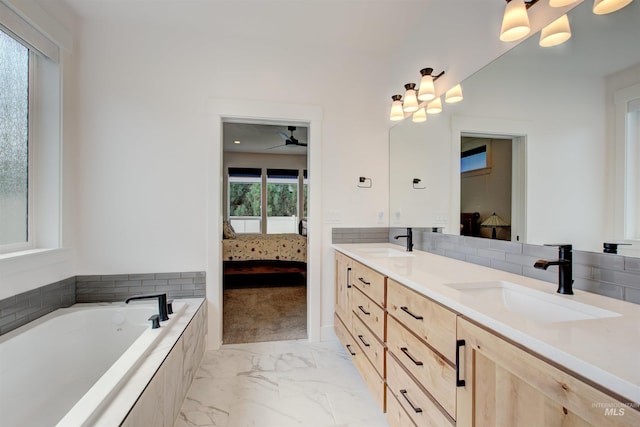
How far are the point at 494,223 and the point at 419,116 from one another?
1108mm

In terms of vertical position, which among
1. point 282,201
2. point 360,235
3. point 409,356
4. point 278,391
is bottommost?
point 278,391

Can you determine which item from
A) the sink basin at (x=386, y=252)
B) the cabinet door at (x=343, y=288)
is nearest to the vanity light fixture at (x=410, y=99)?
the sink basin at (x=386, y=252)

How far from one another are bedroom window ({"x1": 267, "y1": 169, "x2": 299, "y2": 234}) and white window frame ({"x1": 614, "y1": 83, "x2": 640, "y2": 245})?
21.3 ft

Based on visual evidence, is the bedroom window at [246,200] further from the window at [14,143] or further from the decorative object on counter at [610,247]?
the decorative object on counter at [610,247]

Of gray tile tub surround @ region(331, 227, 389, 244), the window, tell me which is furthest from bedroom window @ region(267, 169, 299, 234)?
the window

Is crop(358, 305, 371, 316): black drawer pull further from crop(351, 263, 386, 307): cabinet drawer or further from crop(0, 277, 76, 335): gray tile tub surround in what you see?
crop(0, 277, 76, 335): gray tile tub surround

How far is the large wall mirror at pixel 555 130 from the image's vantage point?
1.02 m

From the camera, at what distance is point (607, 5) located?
101 centimetres

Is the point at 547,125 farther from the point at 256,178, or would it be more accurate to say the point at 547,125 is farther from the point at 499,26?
the point at 256,178

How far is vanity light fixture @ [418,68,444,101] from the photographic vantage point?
6.74ft

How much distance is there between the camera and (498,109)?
5.03 feet

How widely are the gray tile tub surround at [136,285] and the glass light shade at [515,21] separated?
258 cm

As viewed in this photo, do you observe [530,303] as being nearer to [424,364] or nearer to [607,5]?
[424,364]

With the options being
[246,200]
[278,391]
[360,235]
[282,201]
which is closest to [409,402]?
[278,391]
